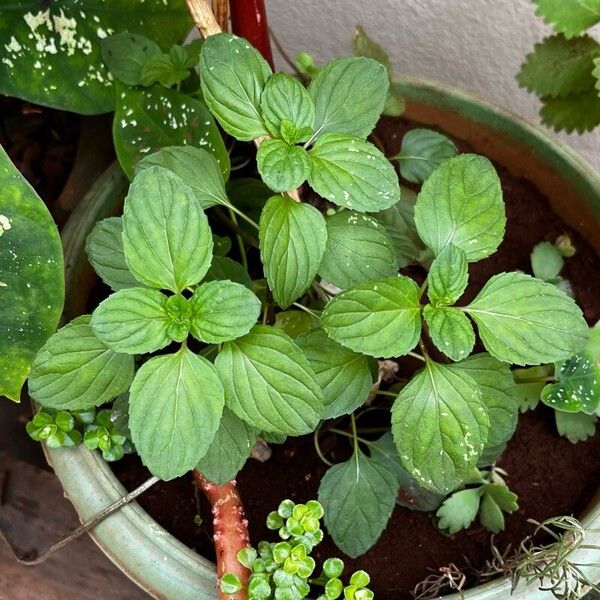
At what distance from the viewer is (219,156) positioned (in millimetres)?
754

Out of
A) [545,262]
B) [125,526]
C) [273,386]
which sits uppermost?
[545,262]

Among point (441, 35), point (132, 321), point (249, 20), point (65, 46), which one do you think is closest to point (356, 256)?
point (132, 321)

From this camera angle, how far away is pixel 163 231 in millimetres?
534

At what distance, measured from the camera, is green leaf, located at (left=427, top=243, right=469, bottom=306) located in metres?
0.55

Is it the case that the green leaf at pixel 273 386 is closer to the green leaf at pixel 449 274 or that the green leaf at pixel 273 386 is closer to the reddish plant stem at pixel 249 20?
the green leaf at pixel 449 274

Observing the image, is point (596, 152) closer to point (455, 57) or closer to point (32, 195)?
point (455, 57)

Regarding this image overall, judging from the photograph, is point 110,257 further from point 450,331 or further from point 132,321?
point 450,331

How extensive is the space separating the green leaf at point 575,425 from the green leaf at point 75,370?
1.43ft

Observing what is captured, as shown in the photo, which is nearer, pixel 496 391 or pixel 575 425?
pixel 496 391

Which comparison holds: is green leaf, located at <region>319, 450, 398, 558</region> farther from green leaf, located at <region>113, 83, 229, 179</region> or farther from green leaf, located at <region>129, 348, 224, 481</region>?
green leaf, located at <region>113, 83, 229, 179</region>

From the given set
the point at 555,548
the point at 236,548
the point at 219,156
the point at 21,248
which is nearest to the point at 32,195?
the point at 21,248

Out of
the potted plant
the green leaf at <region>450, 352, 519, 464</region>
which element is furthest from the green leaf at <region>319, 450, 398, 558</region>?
the green leaf at <region>450, 352, 519, 464</region>

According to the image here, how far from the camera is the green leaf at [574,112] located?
79 cm

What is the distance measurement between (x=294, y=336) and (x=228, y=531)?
0.17 metres
